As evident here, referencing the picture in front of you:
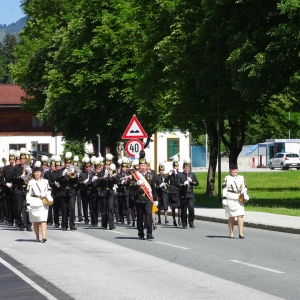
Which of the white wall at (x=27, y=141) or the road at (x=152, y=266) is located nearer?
the road at (x=152, y=266)

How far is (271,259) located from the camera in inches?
634

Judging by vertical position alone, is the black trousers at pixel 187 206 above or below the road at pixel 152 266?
above

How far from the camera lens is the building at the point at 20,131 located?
3907 inches

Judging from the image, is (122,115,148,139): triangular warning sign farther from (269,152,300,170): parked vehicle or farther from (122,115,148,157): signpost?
(269,152,300,170): parked vehicle

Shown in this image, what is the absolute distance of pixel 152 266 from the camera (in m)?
14.9

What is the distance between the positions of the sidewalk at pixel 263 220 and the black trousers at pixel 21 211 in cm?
599

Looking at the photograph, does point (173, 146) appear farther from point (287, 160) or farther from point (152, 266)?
point (152, 266)

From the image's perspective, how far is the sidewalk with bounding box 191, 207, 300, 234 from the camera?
23.7 meters

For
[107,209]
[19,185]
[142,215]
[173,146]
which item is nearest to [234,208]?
[142,215]

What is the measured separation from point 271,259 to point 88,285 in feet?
15.6

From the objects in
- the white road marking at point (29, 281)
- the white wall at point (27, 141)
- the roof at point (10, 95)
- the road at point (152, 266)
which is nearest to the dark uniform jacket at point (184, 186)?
the road at point (152, 266)

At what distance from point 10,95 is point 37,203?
288 ft

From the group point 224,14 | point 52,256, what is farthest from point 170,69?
point 52,256

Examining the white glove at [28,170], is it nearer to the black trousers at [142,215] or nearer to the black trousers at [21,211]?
the black trousers at [21,211]
